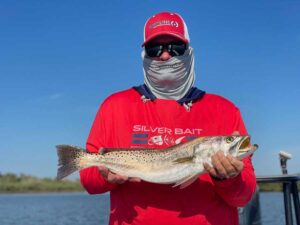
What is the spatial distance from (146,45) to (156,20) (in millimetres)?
282

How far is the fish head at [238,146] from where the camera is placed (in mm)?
4410

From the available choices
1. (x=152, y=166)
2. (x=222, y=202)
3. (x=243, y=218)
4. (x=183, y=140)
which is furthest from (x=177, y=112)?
(x=243, y=218)

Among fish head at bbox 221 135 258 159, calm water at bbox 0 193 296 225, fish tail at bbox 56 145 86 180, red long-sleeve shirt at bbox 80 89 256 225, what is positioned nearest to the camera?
fish head at bbox 221 135 258 159

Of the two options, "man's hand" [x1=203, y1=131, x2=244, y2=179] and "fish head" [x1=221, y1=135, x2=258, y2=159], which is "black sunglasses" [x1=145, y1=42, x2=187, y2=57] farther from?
"man's hand" [x1=203, y1=131, x2=244, y2=179]

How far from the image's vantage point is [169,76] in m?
4.98

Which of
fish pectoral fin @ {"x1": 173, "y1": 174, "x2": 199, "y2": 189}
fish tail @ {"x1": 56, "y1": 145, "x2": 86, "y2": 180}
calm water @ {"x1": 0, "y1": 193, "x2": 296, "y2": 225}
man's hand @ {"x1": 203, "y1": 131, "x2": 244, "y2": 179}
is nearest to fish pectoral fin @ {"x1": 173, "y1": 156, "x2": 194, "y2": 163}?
fish pectoral fin @ {"x1": 173, "y1": 174, "x2": 199, "y2": 189}

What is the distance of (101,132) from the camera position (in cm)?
486

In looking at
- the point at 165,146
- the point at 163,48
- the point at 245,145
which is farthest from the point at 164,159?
the point at 163,48

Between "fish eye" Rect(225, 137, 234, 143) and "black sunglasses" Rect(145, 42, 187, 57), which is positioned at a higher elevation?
"black sunglasses" Rect(145, 42, 187, 57)

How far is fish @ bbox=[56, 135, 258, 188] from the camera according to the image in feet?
14.6

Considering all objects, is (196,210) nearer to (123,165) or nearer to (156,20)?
(123,165)

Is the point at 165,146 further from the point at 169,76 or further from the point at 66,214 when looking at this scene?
the point at 66,214

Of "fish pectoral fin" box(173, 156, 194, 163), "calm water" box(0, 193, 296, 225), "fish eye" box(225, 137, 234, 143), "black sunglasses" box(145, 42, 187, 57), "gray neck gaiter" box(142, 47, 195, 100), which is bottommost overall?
"calm water" box(0, 193, 296, 225)

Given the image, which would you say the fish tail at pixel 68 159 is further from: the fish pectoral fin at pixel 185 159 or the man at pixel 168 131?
the fish pectoral fin at pixel 185 159
